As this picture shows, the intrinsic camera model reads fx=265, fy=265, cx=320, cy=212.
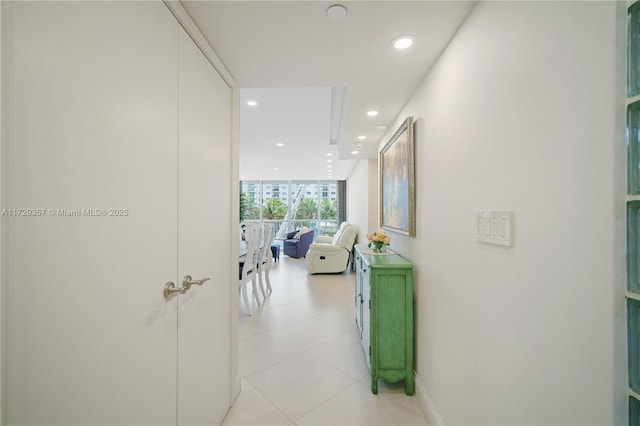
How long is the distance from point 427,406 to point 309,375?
0.91 metres

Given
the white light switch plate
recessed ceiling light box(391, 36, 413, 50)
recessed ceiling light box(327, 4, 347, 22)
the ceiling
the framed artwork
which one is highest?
the ceiling

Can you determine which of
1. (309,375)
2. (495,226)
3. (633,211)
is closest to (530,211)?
(495,226)

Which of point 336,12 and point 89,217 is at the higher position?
point 336,12

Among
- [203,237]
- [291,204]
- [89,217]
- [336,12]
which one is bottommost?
[203,237]

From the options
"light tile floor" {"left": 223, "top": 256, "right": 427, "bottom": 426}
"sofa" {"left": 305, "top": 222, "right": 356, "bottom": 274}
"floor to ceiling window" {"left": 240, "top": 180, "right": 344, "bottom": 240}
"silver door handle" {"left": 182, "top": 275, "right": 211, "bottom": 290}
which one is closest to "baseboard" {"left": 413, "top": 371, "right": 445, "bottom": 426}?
"light tile floor" {"left": 223, "top": 256, "right": 427, "bottom": 426}

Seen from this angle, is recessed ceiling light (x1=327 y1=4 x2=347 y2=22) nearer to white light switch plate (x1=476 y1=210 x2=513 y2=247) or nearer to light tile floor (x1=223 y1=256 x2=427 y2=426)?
white light switch plate (x1=476 y1=210 x2=513 y2=247)

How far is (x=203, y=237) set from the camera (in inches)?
57.3

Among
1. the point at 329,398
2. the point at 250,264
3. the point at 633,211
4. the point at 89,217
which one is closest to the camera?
the point at 633,211

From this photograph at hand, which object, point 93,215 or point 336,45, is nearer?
point 93,215

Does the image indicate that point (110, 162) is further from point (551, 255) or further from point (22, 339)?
point (551, 255)

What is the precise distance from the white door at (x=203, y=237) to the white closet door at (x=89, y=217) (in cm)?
14

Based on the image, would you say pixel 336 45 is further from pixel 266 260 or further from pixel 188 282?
pixel 266 260

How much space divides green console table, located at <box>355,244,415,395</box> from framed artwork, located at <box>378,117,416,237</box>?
366mm

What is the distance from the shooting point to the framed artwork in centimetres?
202
